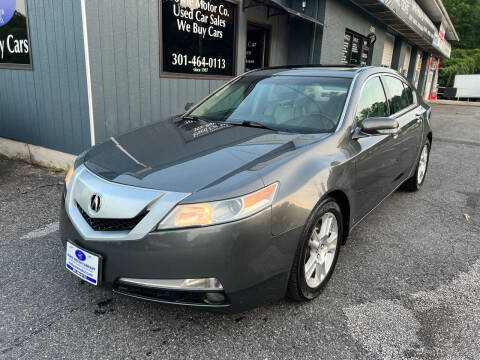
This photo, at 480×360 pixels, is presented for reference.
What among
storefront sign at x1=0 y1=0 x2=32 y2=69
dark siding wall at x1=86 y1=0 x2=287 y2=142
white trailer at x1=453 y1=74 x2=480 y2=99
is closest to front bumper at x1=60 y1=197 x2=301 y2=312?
dark siding wall at x1=86 y1=0 x2=287 y2=142

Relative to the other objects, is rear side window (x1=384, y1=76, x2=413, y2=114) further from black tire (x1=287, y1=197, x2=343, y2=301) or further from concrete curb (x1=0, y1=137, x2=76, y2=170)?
concrete curb (x1=0, y1=137, x2=76, y2=170)

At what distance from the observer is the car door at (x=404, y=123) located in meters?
3.65

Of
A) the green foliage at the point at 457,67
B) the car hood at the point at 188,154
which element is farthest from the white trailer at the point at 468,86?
the car hood at the point at 188,154

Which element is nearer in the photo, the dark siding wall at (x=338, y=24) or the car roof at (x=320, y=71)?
the car roof at (x=320, y=71)

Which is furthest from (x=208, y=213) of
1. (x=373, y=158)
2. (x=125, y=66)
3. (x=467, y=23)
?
(x=467, y=23)

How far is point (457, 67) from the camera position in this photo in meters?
36.9

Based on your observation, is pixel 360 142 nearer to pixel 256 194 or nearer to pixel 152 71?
pixel 256 194

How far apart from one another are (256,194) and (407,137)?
8.42ft

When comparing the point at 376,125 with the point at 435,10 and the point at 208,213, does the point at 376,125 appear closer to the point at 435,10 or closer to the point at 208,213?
the point at 208,213

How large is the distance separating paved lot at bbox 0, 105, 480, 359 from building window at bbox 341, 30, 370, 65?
7.95 metres

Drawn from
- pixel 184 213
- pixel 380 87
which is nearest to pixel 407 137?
pixel 380 87

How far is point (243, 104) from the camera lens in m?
3.21

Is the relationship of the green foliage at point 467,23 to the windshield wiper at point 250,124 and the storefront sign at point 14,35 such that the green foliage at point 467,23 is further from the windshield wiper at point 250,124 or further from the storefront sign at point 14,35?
the windshield wiper at point 250,124

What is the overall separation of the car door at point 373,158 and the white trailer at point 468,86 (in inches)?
1378
